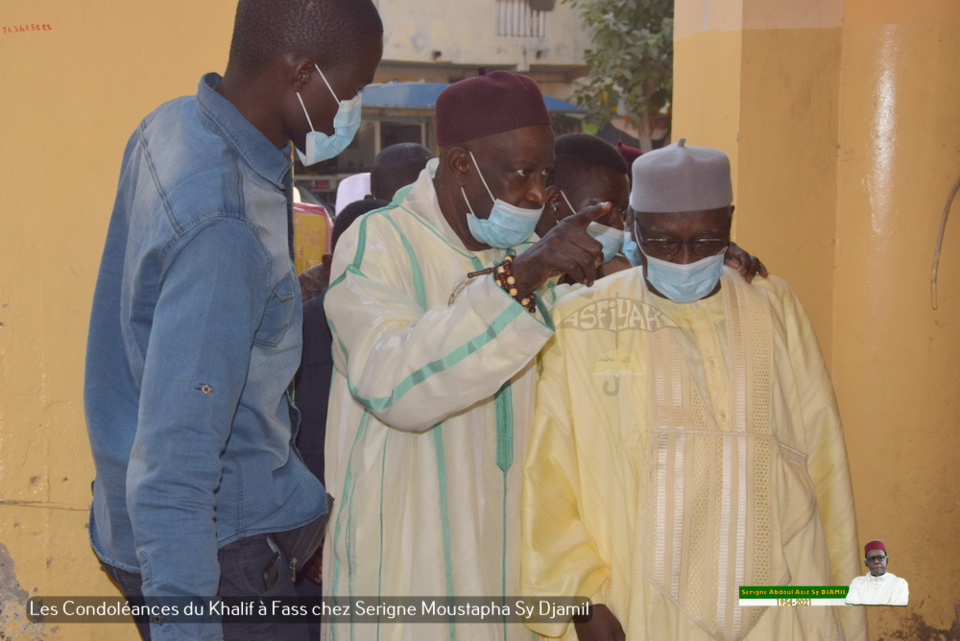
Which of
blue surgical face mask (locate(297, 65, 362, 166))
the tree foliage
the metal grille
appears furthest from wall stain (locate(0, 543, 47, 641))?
the metal grille

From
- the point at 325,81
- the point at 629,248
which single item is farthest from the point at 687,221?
the point at 325,81

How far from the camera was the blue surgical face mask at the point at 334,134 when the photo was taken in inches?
Answer: 76.2

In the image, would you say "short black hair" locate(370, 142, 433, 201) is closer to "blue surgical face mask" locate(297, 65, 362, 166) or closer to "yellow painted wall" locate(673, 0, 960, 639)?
"yellow painted wall" locate(673, 0, 960, 639)

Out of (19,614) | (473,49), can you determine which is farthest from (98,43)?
(473,49)

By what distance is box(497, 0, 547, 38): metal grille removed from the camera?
19.0 m

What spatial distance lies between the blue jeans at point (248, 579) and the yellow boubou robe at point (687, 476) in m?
0.76

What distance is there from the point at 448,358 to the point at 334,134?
59cm

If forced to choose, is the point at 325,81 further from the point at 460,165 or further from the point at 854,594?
the point at 854,594

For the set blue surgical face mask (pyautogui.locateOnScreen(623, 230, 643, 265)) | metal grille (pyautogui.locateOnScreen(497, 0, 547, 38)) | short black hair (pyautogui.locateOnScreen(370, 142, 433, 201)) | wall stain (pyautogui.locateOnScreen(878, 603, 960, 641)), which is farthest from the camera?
metal grille (pyautogui.locateOnScreen(497, 0, 547, 38))

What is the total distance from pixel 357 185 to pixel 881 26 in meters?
3.87

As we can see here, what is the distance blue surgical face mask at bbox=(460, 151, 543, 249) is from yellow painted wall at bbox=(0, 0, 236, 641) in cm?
113

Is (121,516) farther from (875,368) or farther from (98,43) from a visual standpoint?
(875,368)

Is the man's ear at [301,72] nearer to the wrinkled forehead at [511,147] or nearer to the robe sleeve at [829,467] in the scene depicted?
the wrinkled forehead at [511,147]

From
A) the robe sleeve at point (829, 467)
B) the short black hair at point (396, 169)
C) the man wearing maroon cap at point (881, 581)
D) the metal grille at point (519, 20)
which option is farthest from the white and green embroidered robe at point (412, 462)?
the metal grille at point (519, 20)
